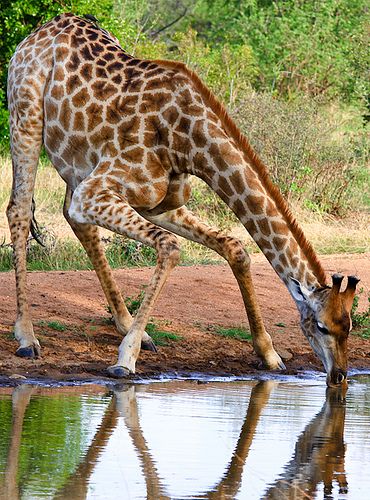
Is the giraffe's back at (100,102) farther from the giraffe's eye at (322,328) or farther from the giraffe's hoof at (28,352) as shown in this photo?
the giraffe's eye at (322,328)

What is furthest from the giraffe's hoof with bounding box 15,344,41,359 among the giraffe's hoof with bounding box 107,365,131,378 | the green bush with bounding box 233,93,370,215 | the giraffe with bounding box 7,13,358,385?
the green bush with bounding box 233,93,370,215

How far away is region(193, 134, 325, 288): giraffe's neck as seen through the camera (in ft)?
26.2

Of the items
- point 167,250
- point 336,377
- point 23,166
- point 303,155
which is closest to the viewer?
point 336,377

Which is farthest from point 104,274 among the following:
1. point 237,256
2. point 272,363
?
point 272,363

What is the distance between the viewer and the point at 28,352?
8.05m

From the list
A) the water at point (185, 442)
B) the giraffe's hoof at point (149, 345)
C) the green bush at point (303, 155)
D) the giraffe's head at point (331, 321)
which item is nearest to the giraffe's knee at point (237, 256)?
the giraffe's head at point (331, 321)

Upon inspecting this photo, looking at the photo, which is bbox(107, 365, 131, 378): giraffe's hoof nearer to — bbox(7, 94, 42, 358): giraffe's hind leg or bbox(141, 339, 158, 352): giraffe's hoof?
bbox(141, 339, 158, 352): giraffe's hoof

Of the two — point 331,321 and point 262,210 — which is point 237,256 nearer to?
point 262,210

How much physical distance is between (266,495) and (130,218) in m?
3.49

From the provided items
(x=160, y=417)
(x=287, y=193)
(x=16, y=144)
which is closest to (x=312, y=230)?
(x=287, y=193)

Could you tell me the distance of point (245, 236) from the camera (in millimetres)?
14734

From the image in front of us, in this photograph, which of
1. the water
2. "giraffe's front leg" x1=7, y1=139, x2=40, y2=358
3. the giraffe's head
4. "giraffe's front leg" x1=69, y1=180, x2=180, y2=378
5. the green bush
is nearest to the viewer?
the water

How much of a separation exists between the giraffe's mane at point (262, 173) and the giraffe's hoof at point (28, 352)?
2.01 metres

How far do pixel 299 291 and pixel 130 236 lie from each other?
4.12 feet
